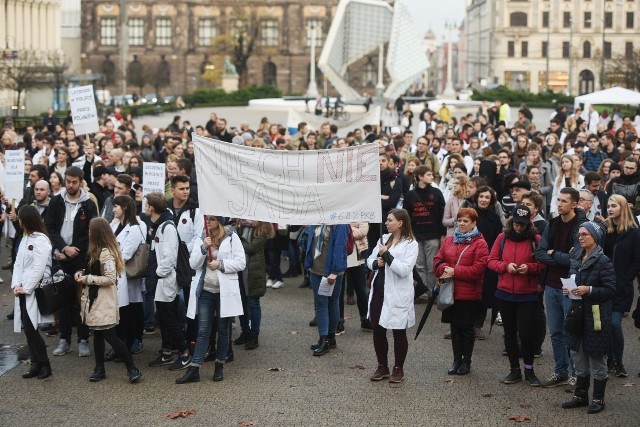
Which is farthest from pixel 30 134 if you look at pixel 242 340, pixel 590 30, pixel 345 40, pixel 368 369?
pixel 590 30

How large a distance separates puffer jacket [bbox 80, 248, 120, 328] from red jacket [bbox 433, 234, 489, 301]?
2.95 metres

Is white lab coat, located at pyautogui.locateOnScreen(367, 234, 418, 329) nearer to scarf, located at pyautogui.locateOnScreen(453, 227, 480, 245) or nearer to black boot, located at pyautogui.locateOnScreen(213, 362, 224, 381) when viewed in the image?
scarf, located at pyautogui.locateOnScreen(453, 227, 480, 245)

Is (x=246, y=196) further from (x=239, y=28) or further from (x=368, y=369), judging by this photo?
(x=239, y=28)

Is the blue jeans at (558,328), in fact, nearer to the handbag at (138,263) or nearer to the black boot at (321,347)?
the black boot at (321,347)

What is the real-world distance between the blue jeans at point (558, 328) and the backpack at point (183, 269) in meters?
3.37

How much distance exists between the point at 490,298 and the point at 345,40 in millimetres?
41517

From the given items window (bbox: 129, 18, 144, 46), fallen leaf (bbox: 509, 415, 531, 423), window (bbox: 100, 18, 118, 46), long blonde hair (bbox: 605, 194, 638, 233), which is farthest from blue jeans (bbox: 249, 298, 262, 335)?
window (bbox: 129, 18, 144, 46)

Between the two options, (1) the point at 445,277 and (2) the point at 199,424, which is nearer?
(2) the point at 199,424


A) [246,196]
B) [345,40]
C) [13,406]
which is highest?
[345,40]

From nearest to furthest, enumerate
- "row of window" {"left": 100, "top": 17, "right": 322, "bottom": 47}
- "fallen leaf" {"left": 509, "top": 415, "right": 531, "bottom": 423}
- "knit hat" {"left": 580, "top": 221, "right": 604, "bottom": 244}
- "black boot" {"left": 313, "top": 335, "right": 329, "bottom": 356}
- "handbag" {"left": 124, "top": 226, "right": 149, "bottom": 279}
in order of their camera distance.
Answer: "fallen leaf" {"left": 509, "top": 415, "right": 531, "bottom": 423}
"knit hat" {"left": 580, "top": 221, "right": 604, "bottom": 244}
"handbag" {"left": 124, "top": 226, "right": 149, "bottom": 279}
"black boot" {"left": 313, "top": 335, "right": 329, "bottom": 356}
"row of window" {"left": 100, "top": 17, "right": 322, "bottom": 47}

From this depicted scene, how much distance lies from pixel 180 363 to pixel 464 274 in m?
2.85

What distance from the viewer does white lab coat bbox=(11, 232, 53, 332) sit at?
37.6 ft

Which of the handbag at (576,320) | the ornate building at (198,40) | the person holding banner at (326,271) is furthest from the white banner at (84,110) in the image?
the ornate building at (198,40)

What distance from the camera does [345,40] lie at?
5334 centimetres
